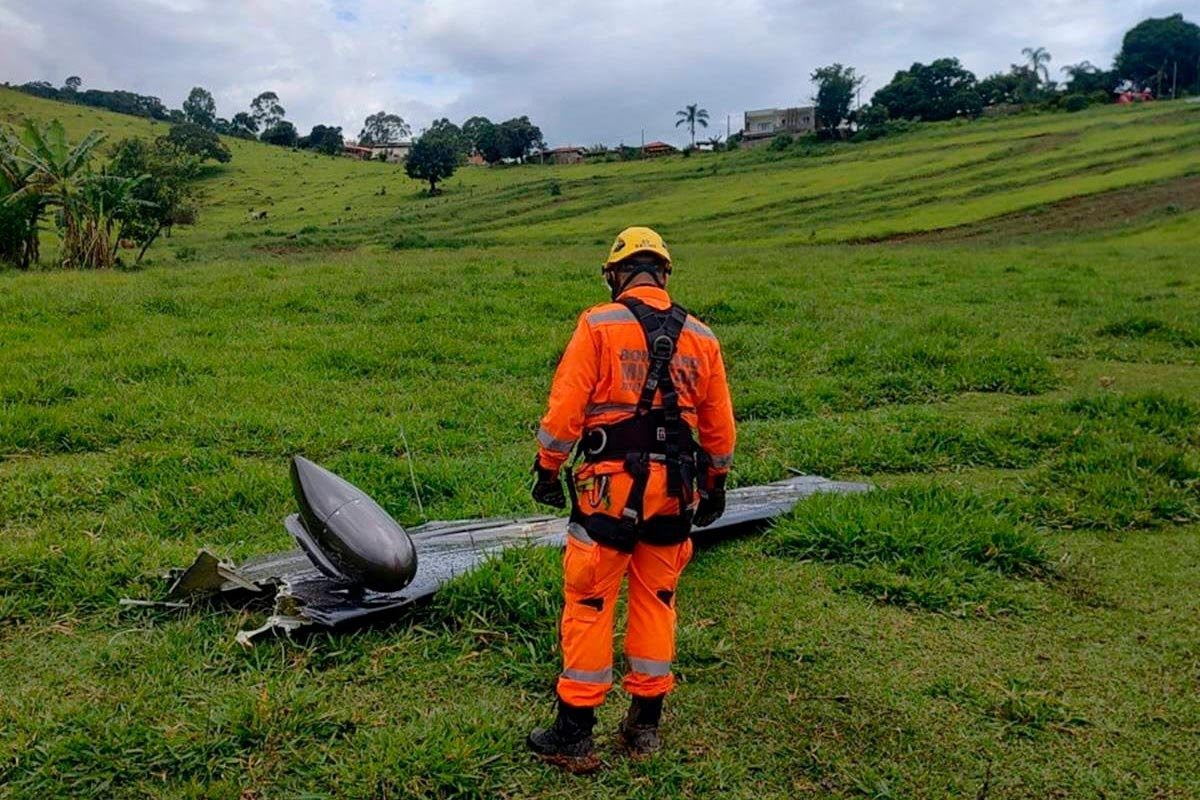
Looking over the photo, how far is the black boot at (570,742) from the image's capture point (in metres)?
3.35

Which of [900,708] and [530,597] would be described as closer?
[900,708]

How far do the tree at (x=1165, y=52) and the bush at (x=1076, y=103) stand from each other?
2112 cm

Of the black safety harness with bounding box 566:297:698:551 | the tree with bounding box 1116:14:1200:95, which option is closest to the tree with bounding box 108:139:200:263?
the black safety harness with bounding box 566:297:698:551

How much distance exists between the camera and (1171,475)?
642 centimetres

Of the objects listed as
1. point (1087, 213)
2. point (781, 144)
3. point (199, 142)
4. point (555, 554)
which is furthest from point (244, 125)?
point (555, 554)

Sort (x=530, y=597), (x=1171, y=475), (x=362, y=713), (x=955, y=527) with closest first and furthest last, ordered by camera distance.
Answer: (x=362, y=713) < (x=530, y=597) < (x=955, y=527) < (x=1171, y=475)

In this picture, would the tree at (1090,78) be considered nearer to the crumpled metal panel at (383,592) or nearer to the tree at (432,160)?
the tree at (432,160)

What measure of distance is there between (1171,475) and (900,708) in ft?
13.4

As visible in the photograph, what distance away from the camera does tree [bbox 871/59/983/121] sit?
78562 millimetres

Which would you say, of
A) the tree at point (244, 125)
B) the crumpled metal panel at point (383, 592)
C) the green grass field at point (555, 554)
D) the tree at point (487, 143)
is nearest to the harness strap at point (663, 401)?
the green grass field at point (555, 554)

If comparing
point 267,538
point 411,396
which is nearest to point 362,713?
point 267,538

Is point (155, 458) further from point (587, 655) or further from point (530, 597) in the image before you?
point (587, 655)

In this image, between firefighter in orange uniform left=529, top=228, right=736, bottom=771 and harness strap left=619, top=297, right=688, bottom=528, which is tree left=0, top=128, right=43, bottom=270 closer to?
firefighter in orange uniform left=529, top=228, right=736, bottom=771

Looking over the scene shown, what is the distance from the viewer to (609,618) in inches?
134
